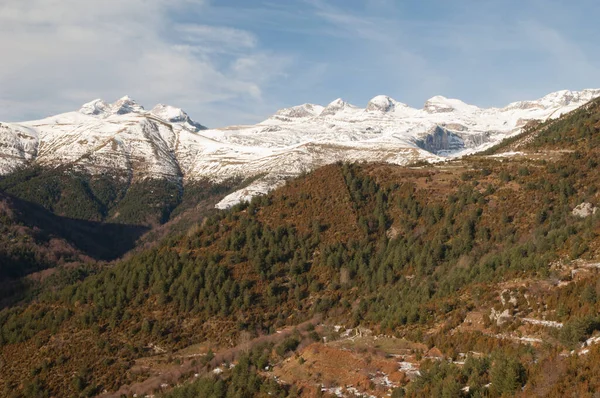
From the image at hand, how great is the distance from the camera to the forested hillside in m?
36.5

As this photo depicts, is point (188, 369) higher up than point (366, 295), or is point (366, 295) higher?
point (366, 295)

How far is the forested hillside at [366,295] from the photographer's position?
3653 centimetres

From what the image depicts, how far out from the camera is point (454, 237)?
239 ft

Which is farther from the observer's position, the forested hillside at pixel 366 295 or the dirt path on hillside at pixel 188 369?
the dirt path on hillside at pixel 188 369

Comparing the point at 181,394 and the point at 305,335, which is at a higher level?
the point at 305,335

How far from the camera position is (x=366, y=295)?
232 ft

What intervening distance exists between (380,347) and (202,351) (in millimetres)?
37371

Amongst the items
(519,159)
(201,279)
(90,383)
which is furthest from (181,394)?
(519,159)

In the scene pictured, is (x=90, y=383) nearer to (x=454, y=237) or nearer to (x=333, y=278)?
(x=333, y=278)

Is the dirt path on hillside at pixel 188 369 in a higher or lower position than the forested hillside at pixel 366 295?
lower

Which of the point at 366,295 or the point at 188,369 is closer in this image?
the point at 188,369

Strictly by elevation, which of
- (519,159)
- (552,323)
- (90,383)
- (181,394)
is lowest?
(90,383)

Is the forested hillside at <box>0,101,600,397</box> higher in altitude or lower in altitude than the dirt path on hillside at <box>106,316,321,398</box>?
higher

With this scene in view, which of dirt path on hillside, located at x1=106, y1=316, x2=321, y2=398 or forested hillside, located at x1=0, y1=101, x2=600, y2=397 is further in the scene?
dirt path on hillside, located at x1=106, y1=316, x2=321, y2=398
